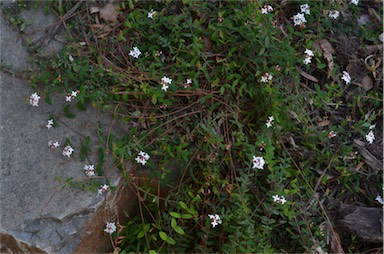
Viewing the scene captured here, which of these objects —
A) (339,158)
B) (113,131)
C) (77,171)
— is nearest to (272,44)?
(339,158)

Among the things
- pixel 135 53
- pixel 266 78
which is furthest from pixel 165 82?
pixel 266 78

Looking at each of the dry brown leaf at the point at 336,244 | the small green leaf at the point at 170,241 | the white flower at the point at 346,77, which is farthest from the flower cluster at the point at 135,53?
the dry brown leaf at the point at 336,244

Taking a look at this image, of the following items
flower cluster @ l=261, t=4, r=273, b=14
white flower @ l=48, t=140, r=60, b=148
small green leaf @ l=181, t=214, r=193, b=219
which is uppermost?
flower cluster @ l=261, t=4, r=273, b=14

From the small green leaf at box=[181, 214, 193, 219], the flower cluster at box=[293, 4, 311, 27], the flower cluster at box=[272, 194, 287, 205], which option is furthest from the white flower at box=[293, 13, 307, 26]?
the small green leaf at box=[181, 214, 193, 219]

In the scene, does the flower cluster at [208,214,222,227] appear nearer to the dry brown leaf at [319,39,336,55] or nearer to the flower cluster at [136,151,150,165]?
the flower cluster at [136,151,150,165]

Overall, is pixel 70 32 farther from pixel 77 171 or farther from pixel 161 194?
pixel 161 194

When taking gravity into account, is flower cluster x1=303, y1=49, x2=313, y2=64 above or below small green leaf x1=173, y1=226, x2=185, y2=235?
above
